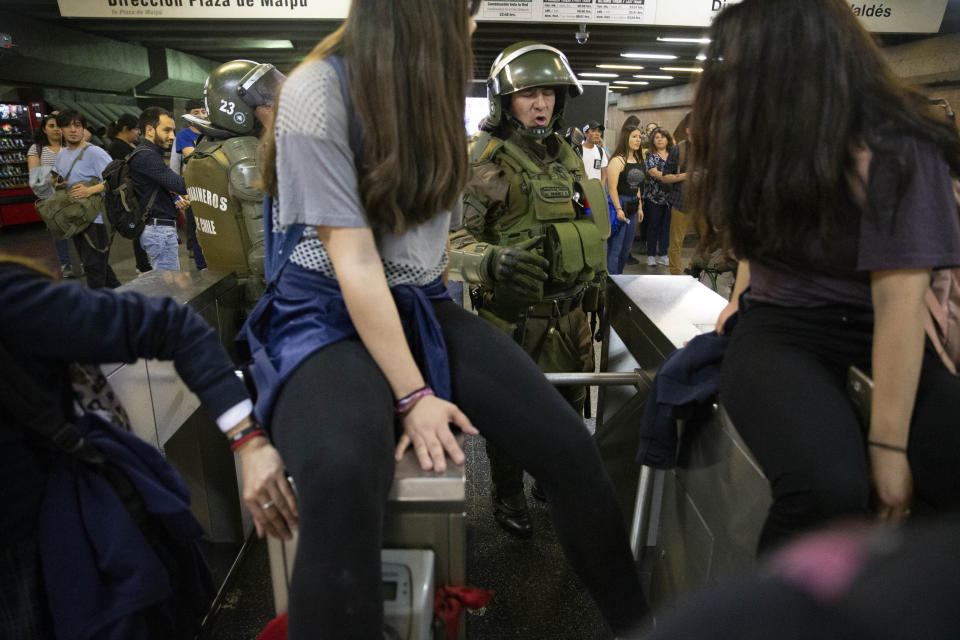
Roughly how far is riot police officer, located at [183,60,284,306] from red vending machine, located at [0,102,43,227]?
10539 millimetres

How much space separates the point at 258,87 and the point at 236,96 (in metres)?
0.14

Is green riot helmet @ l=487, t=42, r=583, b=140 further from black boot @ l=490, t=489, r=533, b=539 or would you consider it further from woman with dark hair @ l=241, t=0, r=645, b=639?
black boot @ l=490, t=489, r=533, b=539

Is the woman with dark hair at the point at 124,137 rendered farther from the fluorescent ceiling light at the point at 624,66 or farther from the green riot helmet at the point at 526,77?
the fluorescent ceiling light at the point at 624,66

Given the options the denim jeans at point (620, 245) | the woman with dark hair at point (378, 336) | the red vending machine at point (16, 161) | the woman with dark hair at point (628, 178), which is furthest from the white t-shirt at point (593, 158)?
the red vending machine at point (16, 161)

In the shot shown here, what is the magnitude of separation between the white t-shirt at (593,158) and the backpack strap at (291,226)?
195 inches

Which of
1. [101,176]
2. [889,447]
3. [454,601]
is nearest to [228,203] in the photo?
[454,601]

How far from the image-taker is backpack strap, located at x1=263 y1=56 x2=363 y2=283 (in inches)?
41.8

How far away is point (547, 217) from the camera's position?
2246 millimetres

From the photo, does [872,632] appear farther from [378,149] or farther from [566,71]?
[566,71]

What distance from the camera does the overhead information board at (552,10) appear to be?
538 cm

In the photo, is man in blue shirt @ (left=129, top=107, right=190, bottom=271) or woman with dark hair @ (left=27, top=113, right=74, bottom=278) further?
woman with dark hair @ (left=27, top=113, right=74, bottom=278)

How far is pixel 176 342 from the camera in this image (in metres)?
0.98

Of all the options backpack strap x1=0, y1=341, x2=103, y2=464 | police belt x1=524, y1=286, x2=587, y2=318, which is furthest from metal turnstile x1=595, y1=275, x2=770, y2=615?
backpack strap x1=0, y1=341, x2=103, y2=464

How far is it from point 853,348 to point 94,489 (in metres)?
1.32
